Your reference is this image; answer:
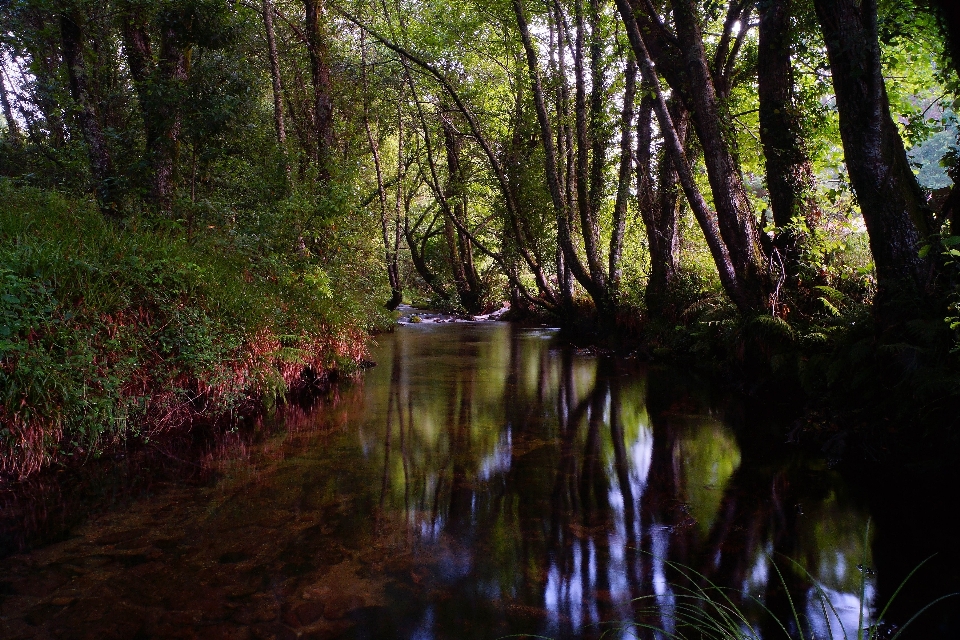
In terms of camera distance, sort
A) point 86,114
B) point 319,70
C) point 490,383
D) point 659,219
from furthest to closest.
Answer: point 659,219
point 319,70
point 490,383
point 86,114

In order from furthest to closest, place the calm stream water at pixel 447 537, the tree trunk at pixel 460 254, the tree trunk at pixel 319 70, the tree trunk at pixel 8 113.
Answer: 1. the tree trunk at pixel 460 254
2. the tree trunk at pixel 8 113
3. the tree trunk at pixel 319 70
4. the calm stream water at pixel 447 537

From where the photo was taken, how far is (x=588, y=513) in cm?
456

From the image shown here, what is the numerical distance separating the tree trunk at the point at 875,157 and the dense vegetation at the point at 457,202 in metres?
0.02

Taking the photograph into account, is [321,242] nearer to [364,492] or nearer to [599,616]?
[364,492]

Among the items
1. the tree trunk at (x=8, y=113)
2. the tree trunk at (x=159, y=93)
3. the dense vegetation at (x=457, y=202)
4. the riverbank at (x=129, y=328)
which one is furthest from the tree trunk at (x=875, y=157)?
the tree trunk at (x=8, y=113)

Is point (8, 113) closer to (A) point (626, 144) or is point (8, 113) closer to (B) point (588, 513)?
(A) point (626, 144)

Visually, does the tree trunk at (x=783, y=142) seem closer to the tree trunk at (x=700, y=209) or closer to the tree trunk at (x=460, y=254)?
the tree trunk at (x=700, y=209)

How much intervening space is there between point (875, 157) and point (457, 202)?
1388 cm

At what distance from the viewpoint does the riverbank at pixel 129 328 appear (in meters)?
4.96

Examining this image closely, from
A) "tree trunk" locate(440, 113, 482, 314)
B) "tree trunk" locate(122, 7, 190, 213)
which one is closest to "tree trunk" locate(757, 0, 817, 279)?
"tree trunk" locate(122, 7, 190, 213)

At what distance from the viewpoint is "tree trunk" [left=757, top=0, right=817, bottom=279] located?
8.16m

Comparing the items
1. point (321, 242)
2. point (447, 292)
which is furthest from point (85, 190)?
point (447, 292)

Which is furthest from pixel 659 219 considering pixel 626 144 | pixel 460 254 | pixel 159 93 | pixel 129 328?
pixel 460 254

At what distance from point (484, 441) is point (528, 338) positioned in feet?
33.9
